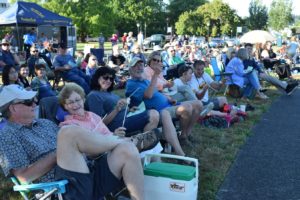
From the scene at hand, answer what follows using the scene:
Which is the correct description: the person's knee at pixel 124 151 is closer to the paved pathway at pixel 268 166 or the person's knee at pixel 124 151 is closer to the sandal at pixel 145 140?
the sandal at pixel 145 140

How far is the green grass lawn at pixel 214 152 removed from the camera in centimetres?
386

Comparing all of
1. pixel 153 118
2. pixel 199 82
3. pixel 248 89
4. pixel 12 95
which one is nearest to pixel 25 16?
pixel 248 89

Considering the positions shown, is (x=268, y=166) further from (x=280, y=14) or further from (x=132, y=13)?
(x=132, y=13)

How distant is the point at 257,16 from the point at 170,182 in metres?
58.2

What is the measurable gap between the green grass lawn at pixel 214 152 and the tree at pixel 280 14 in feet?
168

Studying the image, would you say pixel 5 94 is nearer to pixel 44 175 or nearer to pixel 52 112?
pixel 44 175

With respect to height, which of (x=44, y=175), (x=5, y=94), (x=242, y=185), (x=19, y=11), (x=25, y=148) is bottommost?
(x=242, y=185)

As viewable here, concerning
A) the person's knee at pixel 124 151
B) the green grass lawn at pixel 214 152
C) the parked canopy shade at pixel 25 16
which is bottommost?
the green grass lawn at pixel 214 152

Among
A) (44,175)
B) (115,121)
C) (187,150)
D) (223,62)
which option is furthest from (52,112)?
(223,62)

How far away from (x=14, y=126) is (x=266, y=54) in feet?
41.9

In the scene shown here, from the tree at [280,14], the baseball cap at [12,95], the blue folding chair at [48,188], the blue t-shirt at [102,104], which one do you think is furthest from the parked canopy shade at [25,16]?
the tree at [280,14]

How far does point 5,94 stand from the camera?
271 cm

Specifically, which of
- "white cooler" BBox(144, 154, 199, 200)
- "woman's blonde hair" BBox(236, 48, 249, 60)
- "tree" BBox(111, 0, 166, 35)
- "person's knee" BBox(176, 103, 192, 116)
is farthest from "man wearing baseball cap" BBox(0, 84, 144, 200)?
"tree" BBox(111, 0, 166, 35)

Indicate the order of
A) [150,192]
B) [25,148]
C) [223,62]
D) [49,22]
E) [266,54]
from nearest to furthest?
[25,148], [150,192], [223,62], [266,54], [49,22]
